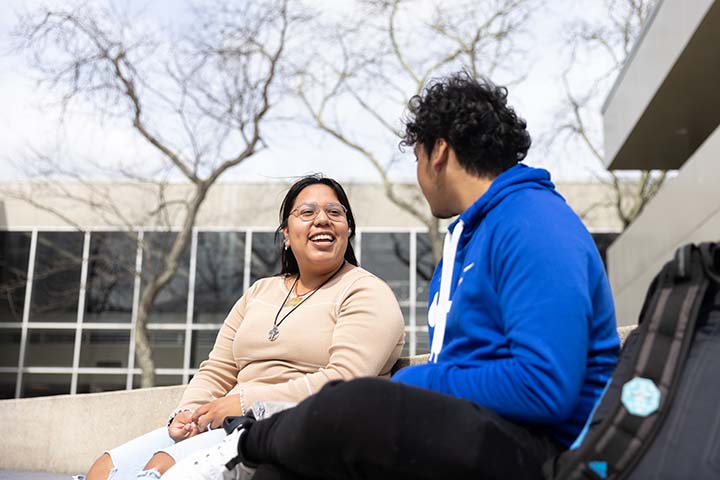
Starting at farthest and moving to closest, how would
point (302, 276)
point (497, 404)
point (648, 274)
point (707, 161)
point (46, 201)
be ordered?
point (46, 201)
point (648, 274)
point (707, 161)
point (302, 276)
point (497, 404)

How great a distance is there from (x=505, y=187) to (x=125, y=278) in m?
16.8

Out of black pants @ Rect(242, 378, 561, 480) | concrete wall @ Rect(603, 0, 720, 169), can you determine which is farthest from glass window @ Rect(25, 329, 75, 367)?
black pants @ Rect(242, 378, 561, 480)

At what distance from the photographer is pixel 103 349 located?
1783cm

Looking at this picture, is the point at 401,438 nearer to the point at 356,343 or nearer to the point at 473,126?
the point at 473,126

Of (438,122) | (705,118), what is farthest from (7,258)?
(438,122)

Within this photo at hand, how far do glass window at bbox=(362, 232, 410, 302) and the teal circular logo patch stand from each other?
53.0 feet

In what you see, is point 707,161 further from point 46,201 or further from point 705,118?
point 46,201

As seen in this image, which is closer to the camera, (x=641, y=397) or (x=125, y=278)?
(x=641, y=397)

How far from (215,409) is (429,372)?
45.6 inches

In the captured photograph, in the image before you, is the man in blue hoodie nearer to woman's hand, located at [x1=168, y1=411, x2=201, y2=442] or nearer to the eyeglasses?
woman's hand, located at [x1=168, y1=411, x2=201, y2=442]

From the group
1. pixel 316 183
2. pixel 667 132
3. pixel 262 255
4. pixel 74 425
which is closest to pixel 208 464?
pixel 316 183

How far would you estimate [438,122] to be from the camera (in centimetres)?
190

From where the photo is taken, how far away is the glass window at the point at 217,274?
705 inches

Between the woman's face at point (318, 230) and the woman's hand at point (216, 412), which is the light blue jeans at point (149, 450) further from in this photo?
the woman's face at point (318, 230)
